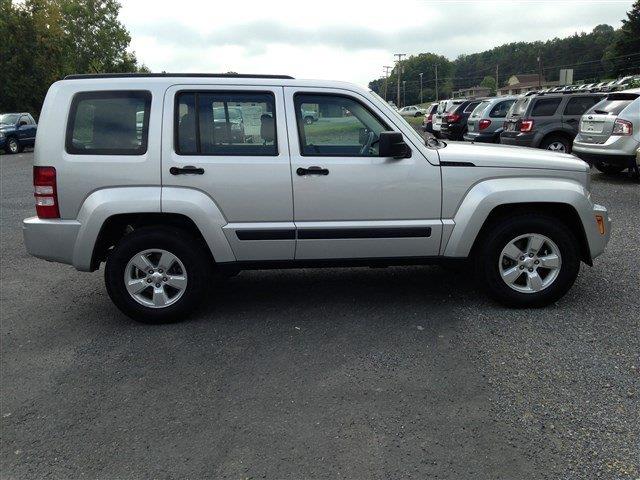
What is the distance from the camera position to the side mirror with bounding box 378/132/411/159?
438 centimetres

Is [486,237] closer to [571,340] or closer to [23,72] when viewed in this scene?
[571,340]

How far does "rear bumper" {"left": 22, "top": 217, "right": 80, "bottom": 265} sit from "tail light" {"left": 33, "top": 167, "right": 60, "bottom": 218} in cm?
9

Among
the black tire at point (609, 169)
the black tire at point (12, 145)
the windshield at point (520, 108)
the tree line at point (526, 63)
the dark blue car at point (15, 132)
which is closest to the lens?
the black tire at point (609, 169)

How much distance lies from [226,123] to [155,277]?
136 centimetres

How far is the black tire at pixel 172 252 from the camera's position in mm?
4512

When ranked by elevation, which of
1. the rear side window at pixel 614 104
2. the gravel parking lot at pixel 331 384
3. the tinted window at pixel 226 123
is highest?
the rear side window at pixel 614 104

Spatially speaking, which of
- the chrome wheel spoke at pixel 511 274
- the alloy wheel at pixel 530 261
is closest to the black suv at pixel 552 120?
the alloy wheel at pixel 530 261

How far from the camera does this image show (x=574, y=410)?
3.19m

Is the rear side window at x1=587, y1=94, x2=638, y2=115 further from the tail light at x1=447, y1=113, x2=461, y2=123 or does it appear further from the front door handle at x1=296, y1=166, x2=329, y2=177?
the tail light at x1=447, y1=113, x2=461, y2=123

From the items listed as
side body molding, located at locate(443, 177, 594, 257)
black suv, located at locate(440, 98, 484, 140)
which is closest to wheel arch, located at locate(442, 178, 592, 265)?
side body molding, located at locate(443, 177, 594, 257)

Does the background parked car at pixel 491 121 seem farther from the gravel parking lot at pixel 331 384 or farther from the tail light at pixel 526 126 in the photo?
the gravel parking lot at pixel 331 384

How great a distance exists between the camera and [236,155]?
4488mm

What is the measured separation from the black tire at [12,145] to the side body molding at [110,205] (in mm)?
24280

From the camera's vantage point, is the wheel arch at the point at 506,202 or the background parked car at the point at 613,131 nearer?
the wheel arch at the point at 506,202
